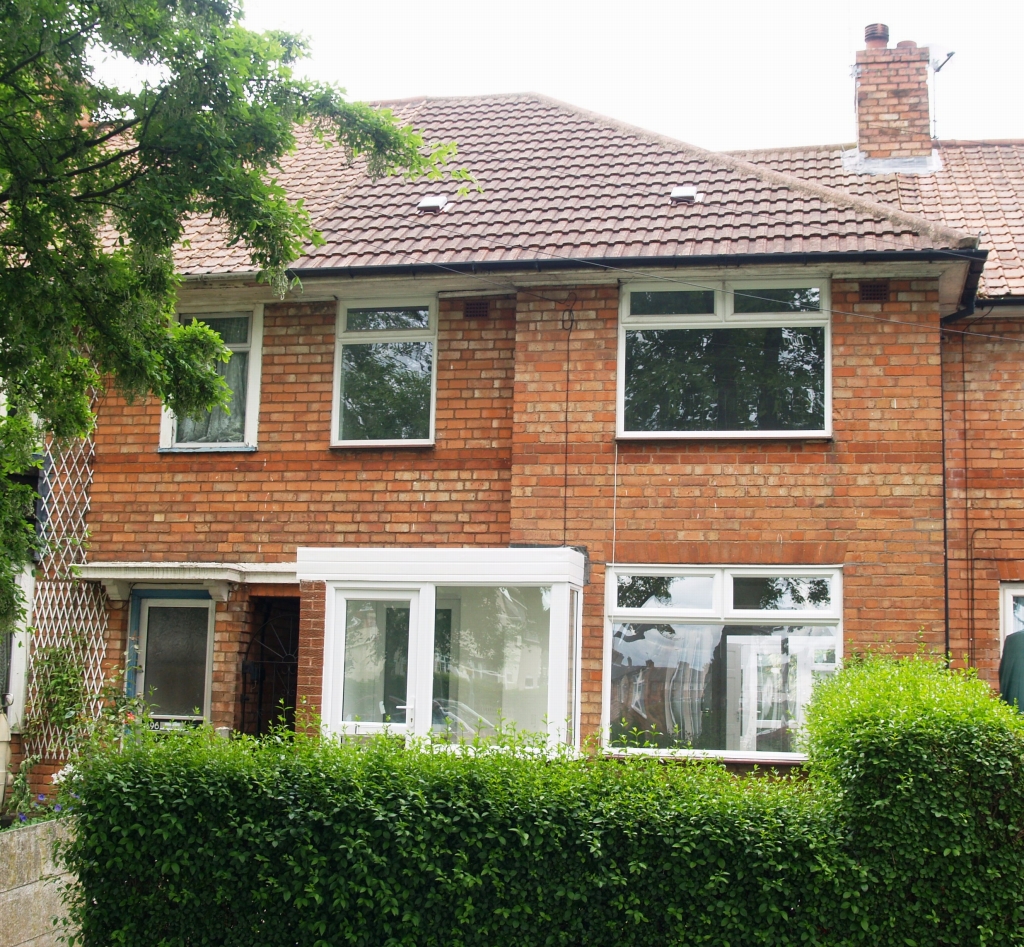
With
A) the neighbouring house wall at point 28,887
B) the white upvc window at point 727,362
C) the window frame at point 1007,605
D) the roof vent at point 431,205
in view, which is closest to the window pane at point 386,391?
the roof vent at point 431,205

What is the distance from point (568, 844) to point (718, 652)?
13.5ft

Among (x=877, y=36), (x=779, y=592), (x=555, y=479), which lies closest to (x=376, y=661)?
(x=555, y=479)

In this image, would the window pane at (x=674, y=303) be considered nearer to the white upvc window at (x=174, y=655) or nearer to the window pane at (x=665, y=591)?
the window pane at (x=665, y=591)

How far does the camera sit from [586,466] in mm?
10852

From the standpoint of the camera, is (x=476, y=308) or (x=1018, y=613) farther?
(x=476, y=308)

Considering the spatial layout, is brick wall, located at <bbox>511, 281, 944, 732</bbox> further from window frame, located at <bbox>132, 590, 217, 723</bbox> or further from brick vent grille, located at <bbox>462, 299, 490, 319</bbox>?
window frame, located at <bbox>132, 590, 217, 723</bbox>

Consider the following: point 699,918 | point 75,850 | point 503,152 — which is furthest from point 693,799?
point 503,152

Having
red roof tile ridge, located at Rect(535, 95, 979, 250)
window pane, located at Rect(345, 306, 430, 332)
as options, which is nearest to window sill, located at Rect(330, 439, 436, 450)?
window pane, located at Rect(345, 306, 430, 332)

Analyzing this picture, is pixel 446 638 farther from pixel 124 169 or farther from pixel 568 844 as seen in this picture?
pixel 124 169

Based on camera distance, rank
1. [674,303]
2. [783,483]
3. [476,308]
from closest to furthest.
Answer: [783,483] < [674,303] < [476,308]

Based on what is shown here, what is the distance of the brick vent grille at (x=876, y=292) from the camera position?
10.7m

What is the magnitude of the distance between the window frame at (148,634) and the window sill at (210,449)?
1.49 m

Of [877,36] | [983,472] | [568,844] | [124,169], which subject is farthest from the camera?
[877,36]

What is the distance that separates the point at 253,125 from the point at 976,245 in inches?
248
